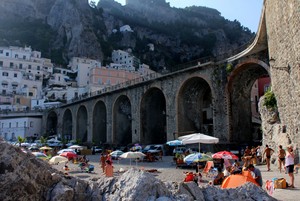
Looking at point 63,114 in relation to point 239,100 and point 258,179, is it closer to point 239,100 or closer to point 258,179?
point 239,100

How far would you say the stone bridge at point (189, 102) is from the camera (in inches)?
959

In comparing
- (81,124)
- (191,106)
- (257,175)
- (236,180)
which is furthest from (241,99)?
(81,124)

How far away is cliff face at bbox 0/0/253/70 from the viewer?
8506cm

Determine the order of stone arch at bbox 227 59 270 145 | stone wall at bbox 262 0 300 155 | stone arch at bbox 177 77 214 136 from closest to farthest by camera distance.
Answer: stone wall at bbox 262 0 300 155
stone arch at bbox 227 59 270 145
stone arch at bbox 177 77 214 136

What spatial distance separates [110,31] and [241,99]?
78.8 meters

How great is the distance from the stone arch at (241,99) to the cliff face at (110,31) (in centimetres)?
6094

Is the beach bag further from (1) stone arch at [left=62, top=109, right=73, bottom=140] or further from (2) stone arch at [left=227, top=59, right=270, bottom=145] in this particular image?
(1) stone arch at [left=62, top=109, right=73, bottom=140]

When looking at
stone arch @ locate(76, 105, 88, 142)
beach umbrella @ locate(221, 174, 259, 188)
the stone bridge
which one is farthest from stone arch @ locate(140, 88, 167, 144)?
beach umbrella @ locate(221, 174, 259, 188)

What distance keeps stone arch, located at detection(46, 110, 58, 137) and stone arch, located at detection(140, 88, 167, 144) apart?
25826 millimetres

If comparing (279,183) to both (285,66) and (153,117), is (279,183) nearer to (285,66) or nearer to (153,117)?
(285,66)

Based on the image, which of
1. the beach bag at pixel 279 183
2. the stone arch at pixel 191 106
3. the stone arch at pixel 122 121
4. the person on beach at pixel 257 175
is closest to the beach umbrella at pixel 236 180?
the person on beach at pixel 257 175

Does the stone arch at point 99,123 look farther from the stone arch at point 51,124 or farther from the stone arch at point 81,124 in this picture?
the stone arch at point 51,124

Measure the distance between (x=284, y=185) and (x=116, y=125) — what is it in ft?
104

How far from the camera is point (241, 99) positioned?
84.2 feet
